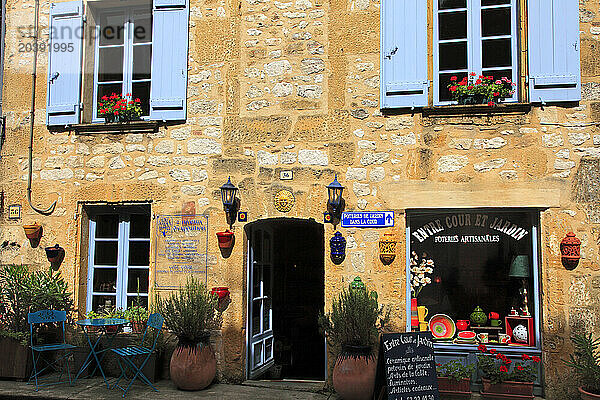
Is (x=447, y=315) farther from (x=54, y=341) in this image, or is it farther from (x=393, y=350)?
(x=54, y=341)

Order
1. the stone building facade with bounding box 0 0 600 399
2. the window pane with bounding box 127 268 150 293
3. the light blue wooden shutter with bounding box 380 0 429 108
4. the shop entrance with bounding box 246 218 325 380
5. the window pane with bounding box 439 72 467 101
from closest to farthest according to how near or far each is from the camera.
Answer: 1. the stone building facade with bounding box 0 0 600 399
2. the light blue wooden shutter with bounding box 380 0 429 108
3. the window pane with bounding box 439 72 467 101
4. the window pane with bounding box 127 268 150 293
5. the shop entrance with bounding box 246 218 325 380

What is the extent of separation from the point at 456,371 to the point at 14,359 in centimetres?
470

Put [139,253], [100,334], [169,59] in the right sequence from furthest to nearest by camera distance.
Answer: [139,253] → [169,59] → [100,334]

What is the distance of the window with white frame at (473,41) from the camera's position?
629cm

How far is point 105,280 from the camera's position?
7.04 metres

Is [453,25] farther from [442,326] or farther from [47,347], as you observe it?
[47,347]

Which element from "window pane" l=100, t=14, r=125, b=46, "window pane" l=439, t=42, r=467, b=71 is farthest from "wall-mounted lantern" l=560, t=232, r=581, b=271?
"window pane" l=100, t=14, r=125, b=46

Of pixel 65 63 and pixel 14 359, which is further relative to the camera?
pixel 65 63

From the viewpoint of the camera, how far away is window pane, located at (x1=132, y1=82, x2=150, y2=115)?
23.2ft

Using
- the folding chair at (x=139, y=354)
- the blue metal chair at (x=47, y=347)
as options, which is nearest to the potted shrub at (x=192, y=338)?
the folding chair at (x=139, y=354)

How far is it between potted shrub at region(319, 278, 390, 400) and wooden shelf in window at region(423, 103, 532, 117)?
6.56 ft

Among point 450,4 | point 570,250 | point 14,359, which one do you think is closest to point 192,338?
point 14,359

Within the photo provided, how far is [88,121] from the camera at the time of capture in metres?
7.18

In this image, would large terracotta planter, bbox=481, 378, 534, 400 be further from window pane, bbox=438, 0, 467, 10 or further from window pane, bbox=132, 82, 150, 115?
window pane, bbox=132, 82, 150, 115
